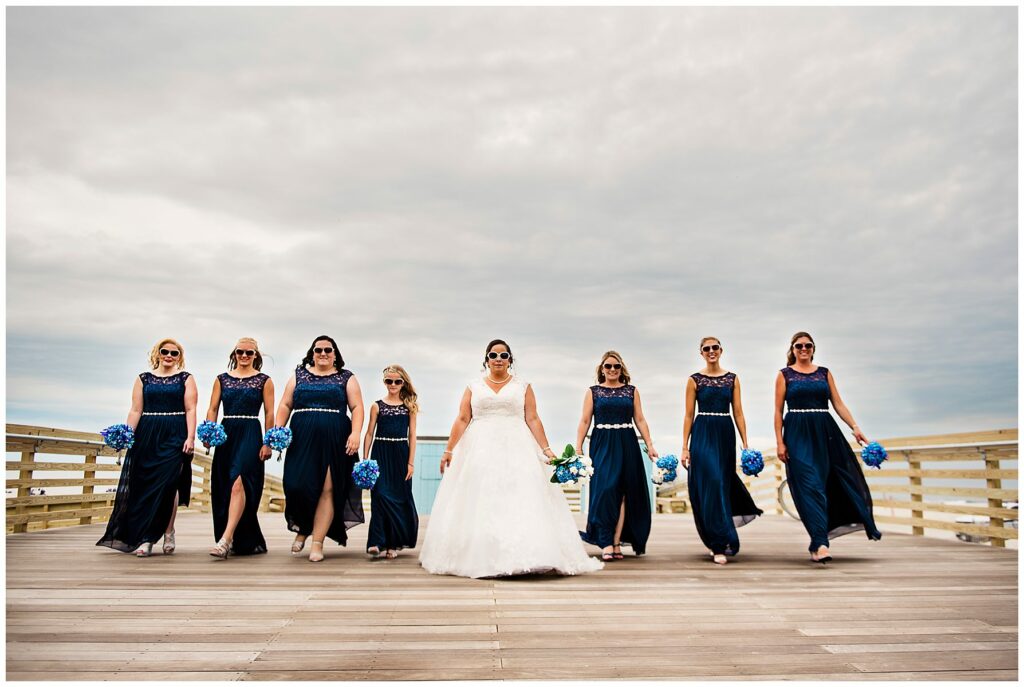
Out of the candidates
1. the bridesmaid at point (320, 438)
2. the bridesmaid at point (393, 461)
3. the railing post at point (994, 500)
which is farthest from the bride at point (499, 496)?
the railing post at point (994, 500)

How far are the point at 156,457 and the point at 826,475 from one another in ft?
20.0

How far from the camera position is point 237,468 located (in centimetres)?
678

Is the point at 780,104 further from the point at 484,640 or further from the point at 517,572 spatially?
the point at 484,640

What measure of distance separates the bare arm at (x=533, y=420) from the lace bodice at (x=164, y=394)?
3.21 m

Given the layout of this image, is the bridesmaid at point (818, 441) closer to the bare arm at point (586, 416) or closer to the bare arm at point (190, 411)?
the bare arm at point (586, 416)

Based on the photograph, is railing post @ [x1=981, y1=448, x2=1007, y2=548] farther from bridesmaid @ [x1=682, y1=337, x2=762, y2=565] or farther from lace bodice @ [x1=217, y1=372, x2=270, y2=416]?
lace bodice @ [x1=217, y1=372, x2=270, y2=416]

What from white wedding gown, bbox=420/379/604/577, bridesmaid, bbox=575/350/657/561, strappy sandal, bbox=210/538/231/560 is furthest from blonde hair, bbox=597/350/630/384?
strappy sandal, bbox=210/538/231/560

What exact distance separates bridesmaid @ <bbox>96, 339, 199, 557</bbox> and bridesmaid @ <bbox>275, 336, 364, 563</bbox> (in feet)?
3.31

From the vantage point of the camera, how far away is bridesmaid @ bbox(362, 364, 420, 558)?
7.05 meters

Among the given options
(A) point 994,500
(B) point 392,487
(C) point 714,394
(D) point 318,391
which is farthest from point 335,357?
(A) point 994,500

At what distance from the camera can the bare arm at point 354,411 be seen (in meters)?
6.83

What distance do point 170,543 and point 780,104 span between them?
9966 millimetres

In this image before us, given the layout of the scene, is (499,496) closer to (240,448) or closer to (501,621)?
(501,621)

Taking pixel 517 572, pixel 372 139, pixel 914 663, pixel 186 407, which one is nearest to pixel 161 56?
pixel 372 139
